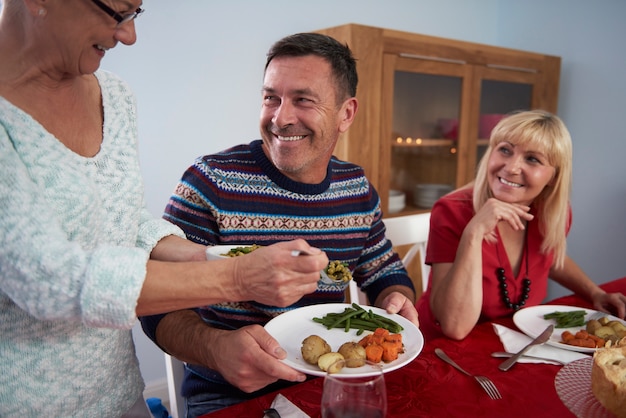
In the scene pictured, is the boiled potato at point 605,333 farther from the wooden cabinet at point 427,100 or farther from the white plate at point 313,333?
the wooden cabinet at point 427,100

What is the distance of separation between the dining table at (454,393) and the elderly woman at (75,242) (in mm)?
140

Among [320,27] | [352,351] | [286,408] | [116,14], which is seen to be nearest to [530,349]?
[352,351]

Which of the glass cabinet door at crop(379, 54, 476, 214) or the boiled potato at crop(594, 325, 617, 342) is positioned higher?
the glass cabinet door at crop(379, 54, 476, 214)

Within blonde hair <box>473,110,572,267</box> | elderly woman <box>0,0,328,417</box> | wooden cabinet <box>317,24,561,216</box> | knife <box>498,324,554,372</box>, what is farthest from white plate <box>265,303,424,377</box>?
wooden cabinet <box>317,24,561,216</box>

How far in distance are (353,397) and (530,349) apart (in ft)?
2.47

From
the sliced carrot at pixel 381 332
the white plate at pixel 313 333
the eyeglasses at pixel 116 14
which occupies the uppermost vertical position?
the eyeglasses at pixel 116 14

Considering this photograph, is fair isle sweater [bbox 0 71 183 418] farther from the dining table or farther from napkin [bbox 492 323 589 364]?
napkin [bbox 492 323 589 364]

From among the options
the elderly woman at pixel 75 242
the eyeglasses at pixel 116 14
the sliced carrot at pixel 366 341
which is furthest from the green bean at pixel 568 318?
the eyeglasses at pixel 116 14

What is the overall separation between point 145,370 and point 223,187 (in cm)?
177

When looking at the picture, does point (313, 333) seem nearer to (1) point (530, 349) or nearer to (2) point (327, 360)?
(2) point (327, 360)

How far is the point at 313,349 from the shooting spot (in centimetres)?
103

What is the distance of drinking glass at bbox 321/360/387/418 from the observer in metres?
0.72

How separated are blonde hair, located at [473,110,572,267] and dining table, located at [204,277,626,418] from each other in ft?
2.75

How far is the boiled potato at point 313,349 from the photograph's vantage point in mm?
1024
